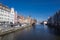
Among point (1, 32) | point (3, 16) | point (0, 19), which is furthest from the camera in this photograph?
point (3, 16)

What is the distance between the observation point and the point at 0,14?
2219 inches

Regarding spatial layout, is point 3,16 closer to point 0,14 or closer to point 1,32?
point 0,14

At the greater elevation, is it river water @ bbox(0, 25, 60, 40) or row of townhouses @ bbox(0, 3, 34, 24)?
row of townhouses @ bbox(0, 3, 34, 24)

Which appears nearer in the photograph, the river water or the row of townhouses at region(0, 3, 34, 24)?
the river water

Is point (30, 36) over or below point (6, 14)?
below

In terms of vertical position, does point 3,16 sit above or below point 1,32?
above

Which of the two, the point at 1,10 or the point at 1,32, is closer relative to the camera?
the point at 1,32

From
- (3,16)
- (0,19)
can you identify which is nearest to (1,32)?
(0,19)

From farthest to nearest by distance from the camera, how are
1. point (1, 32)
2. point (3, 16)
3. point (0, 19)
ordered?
point (3, 16), point (0, 19), point (1, 32)

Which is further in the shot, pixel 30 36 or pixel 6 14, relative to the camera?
pixel 6 14

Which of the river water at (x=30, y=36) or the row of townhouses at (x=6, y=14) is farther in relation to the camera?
the row of townhouses at (x=6, y=14)

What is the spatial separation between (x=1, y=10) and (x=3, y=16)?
11.8ft

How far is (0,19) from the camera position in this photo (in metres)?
56.2

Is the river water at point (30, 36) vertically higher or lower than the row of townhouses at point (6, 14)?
lower
